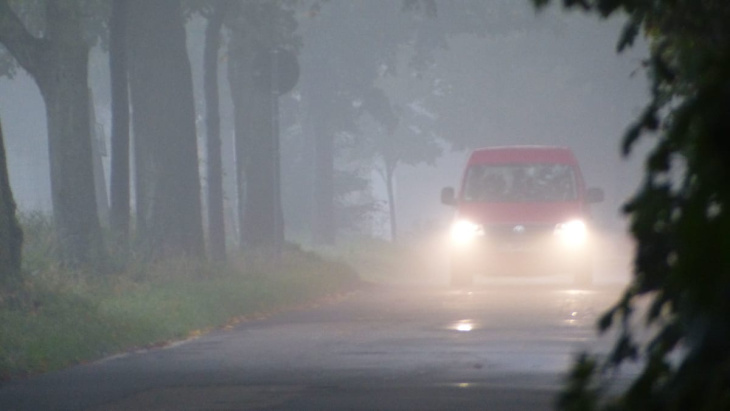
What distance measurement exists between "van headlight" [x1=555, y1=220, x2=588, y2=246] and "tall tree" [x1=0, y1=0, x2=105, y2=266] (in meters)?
7.68

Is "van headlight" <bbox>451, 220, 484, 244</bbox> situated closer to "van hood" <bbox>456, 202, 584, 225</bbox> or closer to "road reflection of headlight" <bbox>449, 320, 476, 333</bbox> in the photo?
"van hood" <bbox>456, 202, 584, 225</bbox>

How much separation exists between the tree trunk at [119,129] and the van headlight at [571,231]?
677 cm

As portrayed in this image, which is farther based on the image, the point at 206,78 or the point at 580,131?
the point at 580,131

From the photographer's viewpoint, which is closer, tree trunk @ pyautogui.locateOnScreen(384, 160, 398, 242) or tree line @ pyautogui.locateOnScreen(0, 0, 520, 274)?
tree line @ pyautogui.locateOnScreen(0, 0, 520, 274)

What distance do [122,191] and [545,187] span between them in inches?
271

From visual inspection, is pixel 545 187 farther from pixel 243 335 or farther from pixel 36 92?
pixel 36 92

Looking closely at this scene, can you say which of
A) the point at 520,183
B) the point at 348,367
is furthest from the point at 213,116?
the point at 348,367

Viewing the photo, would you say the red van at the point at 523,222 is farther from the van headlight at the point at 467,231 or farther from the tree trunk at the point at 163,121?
the tree trunk at the point at 163,121

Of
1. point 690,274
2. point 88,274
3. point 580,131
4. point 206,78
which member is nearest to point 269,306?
point 88,274

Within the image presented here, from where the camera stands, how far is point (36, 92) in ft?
192

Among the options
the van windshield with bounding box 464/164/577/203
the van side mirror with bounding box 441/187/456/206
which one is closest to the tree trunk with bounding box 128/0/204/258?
the van side mirror with bounding box 441/187/456/206

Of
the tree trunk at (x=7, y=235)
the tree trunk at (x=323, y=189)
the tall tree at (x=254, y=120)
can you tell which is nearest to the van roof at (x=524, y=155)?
the tall tree at (x=254, y=120)

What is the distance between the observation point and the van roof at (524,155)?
77.1 feet

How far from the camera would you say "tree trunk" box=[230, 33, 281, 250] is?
26.2 m
